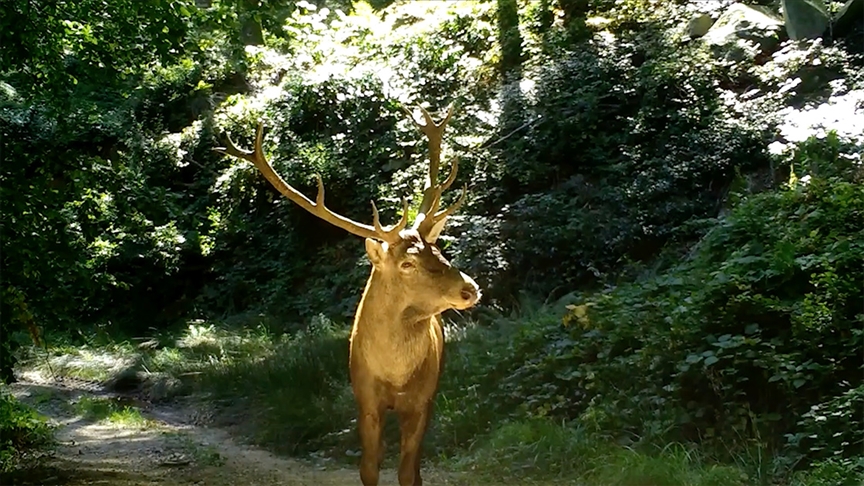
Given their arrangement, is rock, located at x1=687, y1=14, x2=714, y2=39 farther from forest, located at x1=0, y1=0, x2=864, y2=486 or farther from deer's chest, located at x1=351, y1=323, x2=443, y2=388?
deer's chest, located at x1=351, y1=323, x2=443, y2=388

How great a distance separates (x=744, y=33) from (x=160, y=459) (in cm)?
928

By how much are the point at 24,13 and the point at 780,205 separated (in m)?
6.61

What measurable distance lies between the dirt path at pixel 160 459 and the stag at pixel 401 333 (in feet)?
5.22

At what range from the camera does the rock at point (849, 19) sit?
1191 centimetres

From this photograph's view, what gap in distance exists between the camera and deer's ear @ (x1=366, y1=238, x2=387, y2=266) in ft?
19.3

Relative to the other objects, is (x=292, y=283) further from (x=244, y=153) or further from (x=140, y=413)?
(x=244, y=153)

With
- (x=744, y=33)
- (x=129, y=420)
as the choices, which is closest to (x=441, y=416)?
(x=129, y=420)

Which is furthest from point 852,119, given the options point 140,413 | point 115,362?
point 115,362

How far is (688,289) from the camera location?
859 cm

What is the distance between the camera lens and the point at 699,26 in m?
13.5

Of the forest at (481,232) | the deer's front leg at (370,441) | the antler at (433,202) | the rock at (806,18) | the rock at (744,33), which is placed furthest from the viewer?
the rock at (744,33)

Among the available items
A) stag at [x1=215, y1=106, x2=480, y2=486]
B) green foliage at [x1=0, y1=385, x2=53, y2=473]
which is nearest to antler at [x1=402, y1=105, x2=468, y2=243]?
stag at [x1=215, y1=106, x2=480, y2=486]

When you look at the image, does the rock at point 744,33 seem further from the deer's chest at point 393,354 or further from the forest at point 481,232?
the deer's chest at point 393,354

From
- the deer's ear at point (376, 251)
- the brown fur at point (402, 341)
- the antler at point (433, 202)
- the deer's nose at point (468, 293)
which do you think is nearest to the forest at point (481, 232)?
the brown fur at point (402, 341)
